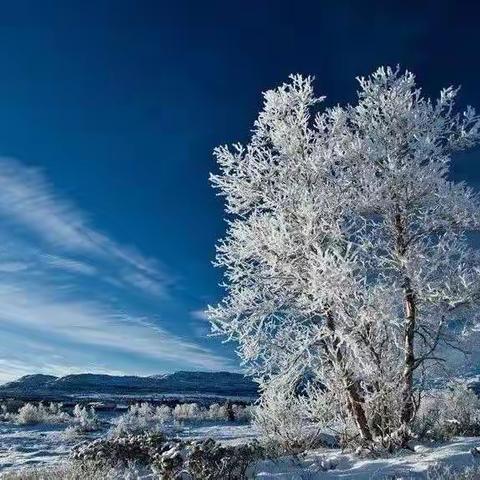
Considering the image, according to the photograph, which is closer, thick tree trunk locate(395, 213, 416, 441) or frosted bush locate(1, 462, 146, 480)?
frosted bush locate(1, 462, 146, 480)

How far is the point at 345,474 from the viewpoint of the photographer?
35.9ft

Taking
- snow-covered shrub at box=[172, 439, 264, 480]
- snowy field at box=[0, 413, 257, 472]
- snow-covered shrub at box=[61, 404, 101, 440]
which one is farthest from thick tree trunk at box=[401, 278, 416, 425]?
snow-covered shrub at box=[61, 404, 101, 440]

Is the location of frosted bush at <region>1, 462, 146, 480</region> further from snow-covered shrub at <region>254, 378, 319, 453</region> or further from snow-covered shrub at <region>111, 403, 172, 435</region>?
snow-covered shrub at <region>111, 403, 172, 435</region>

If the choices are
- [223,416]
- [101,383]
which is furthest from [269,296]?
[101,383]

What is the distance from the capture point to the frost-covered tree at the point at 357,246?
12.2 meters

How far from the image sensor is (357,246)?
41.0 ft

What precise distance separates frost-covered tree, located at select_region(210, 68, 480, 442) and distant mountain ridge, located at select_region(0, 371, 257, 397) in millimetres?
69988

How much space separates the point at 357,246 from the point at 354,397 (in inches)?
128

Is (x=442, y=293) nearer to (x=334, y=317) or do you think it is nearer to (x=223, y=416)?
(x=334, y=317)

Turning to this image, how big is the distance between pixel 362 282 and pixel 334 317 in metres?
1.11

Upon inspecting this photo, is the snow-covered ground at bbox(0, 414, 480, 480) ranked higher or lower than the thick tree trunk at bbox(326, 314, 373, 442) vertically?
lower

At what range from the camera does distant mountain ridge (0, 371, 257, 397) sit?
276 ft

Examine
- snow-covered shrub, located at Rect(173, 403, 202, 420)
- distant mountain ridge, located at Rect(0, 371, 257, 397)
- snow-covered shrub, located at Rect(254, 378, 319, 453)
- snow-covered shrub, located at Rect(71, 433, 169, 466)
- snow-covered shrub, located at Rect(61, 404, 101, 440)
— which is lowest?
snow-covered shrub, located at Rect(71, 433, 169, 466)

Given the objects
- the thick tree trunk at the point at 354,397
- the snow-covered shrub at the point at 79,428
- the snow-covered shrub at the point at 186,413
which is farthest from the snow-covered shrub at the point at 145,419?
the thick tree trunk at the point at 354,397
